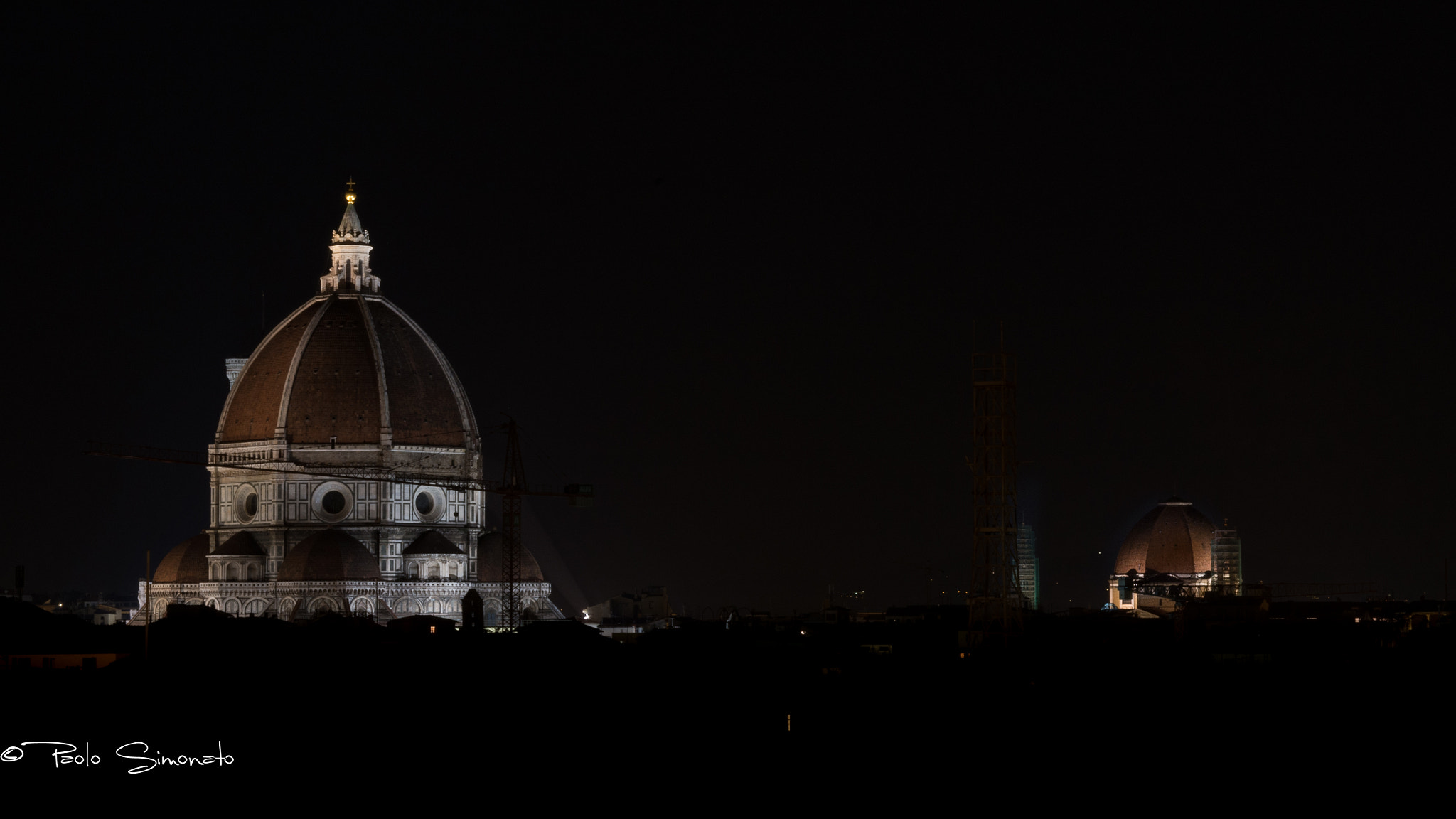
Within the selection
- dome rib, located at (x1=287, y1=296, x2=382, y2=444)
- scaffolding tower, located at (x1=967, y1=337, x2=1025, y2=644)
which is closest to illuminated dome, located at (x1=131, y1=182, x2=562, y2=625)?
dome rib, located at (x1=287, y1=296, x2=382, y2=444)

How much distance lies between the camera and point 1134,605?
148125mm

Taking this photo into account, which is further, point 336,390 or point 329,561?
point 336,390

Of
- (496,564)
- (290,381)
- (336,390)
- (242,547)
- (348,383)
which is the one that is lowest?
(496,564)

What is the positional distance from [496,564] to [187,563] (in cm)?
1560

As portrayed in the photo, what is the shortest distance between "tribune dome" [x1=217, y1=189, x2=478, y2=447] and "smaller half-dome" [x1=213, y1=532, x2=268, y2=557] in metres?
5.08

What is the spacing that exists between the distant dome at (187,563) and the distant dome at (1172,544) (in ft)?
167

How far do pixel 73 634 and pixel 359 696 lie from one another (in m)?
14.2

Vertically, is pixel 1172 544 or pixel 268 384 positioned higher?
pixel 268 384

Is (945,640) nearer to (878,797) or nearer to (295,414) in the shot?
(878,797)

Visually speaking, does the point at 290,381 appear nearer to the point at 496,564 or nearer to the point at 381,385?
the point at 381,385

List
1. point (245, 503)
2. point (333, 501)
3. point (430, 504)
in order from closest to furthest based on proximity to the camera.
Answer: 1. point (333, 501)
2. point (245, 503)
3. point (430, 504)

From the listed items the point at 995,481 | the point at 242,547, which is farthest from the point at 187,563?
the point at 995,481

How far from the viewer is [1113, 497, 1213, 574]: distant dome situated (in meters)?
157

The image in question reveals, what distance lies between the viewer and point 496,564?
125000 millimetres
